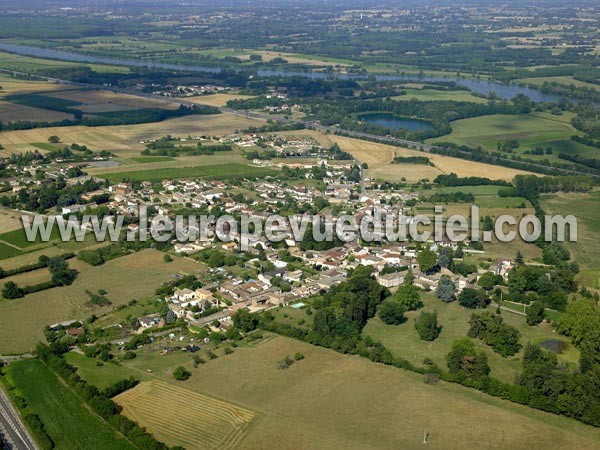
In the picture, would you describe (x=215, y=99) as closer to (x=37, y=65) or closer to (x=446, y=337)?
(x=37, y=65)

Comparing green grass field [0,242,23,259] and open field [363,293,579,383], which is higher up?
green grass field [0,242,23,259]

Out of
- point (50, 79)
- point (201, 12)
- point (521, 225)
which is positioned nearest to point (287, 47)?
point (50, 79)

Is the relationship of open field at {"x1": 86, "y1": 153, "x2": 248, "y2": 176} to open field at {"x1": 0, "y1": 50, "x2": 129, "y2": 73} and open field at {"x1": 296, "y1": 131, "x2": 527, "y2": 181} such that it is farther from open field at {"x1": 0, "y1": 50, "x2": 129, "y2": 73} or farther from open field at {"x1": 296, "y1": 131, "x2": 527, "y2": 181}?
open field at {"x1": 0, "y1": 50, "x2": 129, "y2": 73}

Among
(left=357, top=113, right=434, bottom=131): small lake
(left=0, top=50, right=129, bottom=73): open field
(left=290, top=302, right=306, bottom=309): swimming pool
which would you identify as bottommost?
(left=357, top=113, right=434, bottom=131): small lake

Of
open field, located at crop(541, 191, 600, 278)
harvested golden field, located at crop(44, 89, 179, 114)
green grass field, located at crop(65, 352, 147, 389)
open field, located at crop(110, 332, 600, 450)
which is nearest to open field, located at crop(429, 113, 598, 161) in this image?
open field, located at crop(541, 191, 600, 278)

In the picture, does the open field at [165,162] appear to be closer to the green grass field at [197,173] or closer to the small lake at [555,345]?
the green grass field at [197,173]

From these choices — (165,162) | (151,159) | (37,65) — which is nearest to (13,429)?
(165,162)
